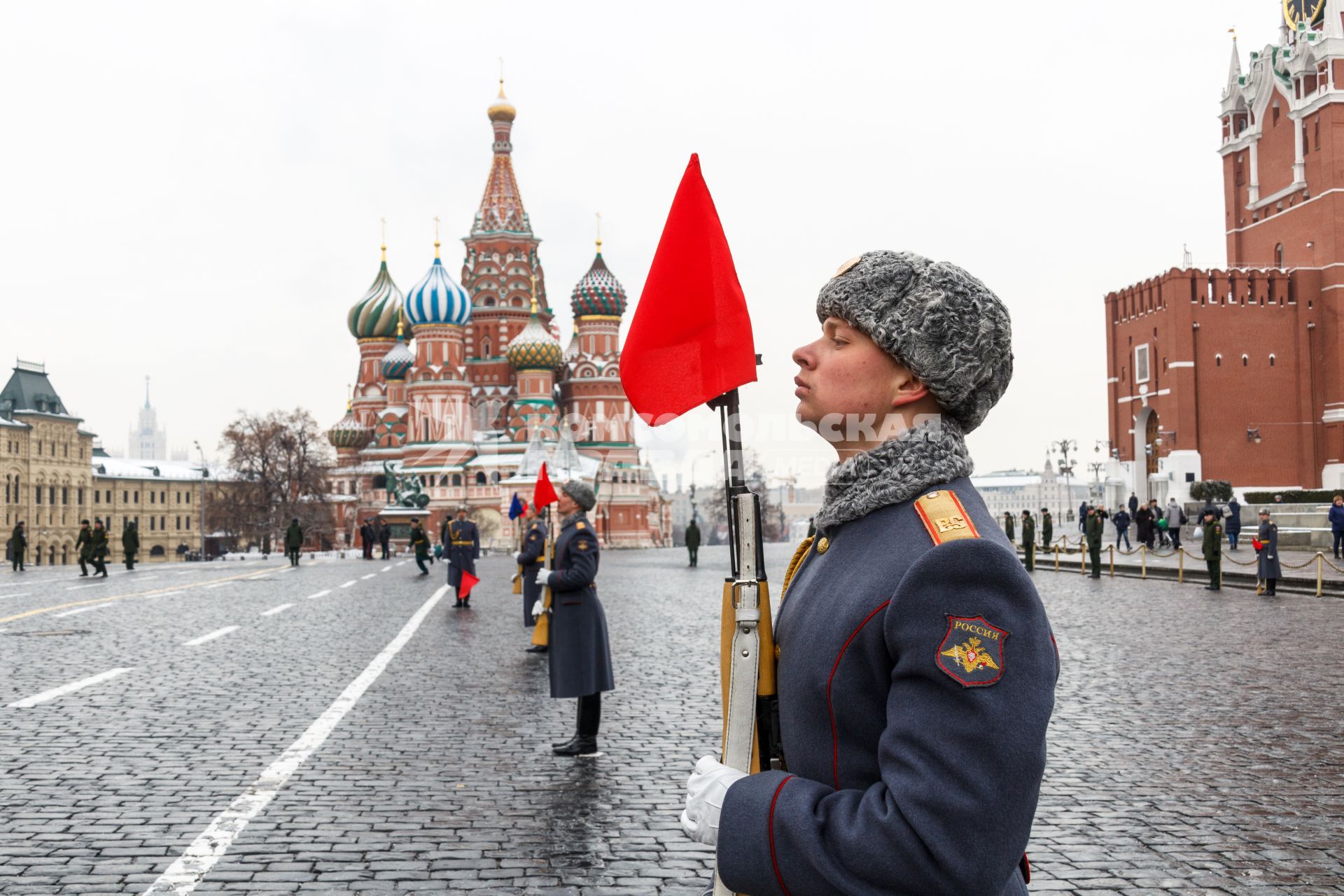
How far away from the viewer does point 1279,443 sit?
54375mm

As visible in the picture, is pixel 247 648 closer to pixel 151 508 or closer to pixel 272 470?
pixel 272 470

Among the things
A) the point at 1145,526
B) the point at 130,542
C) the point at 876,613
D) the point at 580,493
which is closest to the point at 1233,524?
the point at 1145,526

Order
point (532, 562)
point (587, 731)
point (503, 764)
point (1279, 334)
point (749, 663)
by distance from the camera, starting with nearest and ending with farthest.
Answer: point (749, 663) → point (503, 764) → point (587, 731) → point (532, 562) → point (1279, 334)

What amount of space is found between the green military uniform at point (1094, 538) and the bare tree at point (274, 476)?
4857 centimetres

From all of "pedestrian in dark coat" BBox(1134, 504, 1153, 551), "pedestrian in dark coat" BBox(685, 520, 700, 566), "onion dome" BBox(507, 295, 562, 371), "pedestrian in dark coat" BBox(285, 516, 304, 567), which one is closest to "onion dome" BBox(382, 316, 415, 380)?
"onion dome" BBox(507, 295, 562, 371)

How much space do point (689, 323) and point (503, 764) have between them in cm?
523

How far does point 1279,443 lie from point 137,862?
189 ft

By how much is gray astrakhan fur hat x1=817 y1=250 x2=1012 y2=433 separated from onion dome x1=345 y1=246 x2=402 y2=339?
8332cm

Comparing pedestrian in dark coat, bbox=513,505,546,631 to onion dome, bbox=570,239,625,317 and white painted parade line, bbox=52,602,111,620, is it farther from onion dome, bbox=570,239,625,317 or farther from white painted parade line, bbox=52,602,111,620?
onion dome, bbox=570,239,625,317

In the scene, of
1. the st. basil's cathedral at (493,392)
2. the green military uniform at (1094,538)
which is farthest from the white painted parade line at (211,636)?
the st. basil's cathedral at (493,392)

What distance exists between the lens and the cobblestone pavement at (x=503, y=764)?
489cm

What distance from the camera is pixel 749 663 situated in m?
2.03

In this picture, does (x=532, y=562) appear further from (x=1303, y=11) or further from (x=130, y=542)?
(x=1303, y=11)

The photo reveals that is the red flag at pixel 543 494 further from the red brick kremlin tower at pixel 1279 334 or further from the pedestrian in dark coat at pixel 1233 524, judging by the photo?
the red brick kremlin tower at pixel 1279 334
